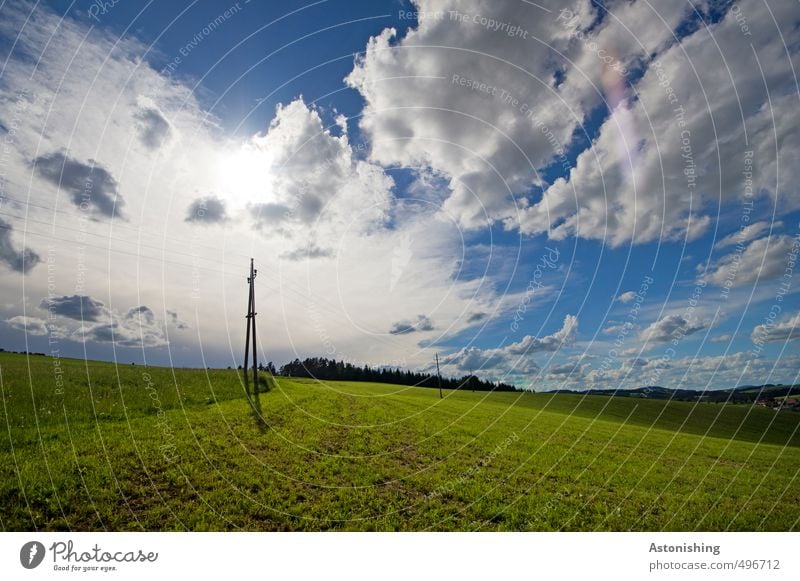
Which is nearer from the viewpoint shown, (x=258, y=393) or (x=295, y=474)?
(x=295, y=474)

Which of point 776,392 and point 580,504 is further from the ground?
point 580,504

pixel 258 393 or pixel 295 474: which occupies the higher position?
pixel 258 393

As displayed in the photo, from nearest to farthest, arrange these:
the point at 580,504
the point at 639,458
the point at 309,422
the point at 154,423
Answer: the point at 580,504
the point at 154,423
the point at 309,422
the point at 639,458

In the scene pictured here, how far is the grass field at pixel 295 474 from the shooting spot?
379 inches

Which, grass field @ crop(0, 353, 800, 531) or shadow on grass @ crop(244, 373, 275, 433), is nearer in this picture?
grass field @ crop(0, 353, 800, 531)

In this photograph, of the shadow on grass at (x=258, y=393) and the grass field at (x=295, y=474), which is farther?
the shadow on grass at (x=258, y=393)

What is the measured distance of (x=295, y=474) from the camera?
1246 cm

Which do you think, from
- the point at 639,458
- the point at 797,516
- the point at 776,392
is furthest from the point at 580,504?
the point at 776,392

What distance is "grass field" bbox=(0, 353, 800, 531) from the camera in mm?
9617

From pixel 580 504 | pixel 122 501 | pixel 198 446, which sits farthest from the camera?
pixel 198 446

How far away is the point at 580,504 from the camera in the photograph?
12.5 m
